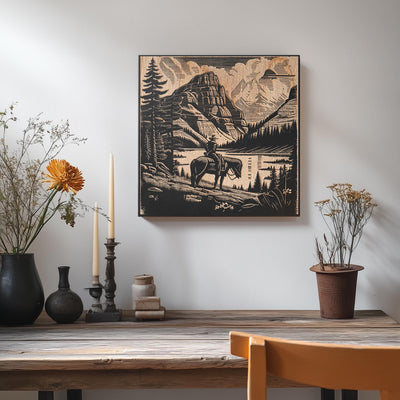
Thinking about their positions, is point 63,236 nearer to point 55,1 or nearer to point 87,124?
point 87,124

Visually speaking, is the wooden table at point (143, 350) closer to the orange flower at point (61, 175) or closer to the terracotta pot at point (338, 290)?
the terracotta pot at point (338, 290)

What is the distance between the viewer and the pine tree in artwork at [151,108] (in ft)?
6.46

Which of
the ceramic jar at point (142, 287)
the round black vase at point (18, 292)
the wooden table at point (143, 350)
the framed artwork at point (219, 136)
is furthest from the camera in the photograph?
the framed artwork at point (219, 136)

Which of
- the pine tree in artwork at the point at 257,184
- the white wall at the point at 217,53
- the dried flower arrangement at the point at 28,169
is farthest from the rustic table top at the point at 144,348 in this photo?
the pine tree in artwork at the point at 257,184

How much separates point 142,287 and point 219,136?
2.21 feet

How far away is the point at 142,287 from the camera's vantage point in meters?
1.82

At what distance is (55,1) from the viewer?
1997 mm

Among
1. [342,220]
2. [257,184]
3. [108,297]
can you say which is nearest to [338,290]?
[342,220]

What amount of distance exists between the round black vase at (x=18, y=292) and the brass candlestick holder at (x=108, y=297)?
0.62 ft

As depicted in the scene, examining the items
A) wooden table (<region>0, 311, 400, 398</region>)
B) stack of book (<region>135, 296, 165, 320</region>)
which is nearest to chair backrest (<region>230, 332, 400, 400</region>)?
wooden table (<region>0, 311, 400, 398</region>)

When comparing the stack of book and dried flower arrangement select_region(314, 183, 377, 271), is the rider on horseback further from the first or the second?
the stack of book

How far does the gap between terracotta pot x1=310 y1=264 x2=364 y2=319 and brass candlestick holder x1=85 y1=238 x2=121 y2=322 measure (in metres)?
0.75

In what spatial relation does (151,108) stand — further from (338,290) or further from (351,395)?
(351,395)

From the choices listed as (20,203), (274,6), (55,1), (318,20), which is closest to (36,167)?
(20,203)
